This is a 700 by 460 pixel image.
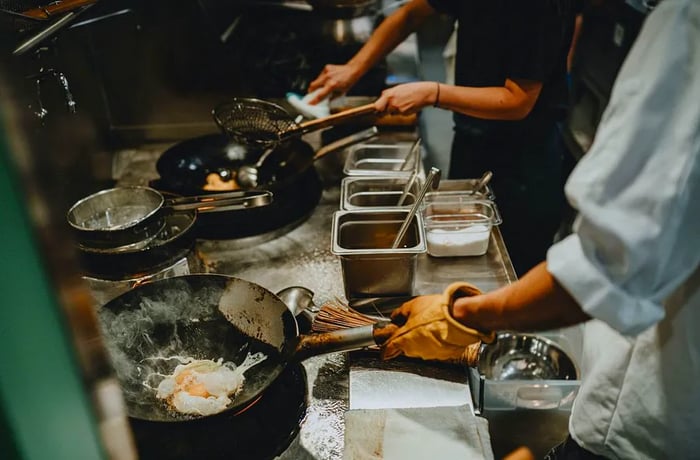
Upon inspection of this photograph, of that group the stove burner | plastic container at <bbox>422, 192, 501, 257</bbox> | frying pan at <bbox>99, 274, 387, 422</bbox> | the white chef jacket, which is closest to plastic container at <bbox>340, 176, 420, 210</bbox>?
plastic container at <bbox>422, 192, 501, 257</bbox>

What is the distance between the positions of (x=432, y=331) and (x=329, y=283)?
650 mm

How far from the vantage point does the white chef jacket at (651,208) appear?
86 cm

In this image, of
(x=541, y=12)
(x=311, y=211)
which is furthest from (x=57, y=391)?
(x=541, y=12)

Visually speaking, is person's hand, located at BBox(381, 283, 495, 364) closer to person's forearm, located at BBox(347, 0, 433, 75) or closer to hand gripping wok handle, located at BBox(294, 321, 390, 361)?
hand gripping wok handle, located at BBox(294, 321, 390, 361)

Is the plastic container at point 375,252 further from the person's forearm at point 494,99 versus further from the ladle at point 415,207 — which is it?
the person's forearm at point 494,99

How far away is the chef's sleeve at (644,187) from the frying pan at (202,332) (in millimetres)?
637

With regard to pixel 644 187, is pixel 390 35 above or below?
below

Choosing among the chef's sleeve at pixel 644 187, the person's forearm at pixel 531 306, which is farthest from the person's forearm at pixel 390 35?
the chef's sleeve at pixel 644 187

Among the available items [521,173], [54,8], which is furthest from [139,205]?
[521,173]

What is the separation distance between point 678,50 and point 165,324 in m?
1.42

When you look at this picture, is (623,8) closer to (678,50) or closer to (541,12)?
(541,12)

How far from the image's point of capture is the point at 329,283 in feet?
6.29

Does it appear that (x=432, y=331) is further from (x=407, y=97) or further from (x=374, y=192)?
(x=407, y=97)

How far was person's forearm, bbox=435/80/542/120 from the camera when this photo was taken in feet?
7.15
